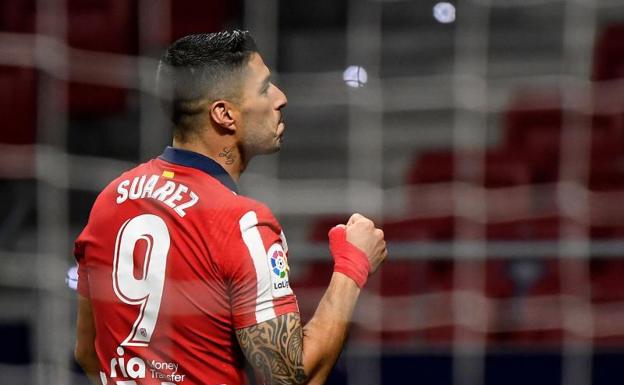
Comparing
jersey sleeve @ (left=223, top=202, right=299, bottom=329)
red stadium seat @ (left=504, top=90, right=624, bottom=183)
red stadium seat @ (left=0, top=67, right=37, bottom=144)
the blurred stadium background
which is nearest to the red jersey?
jersey sleeve @ (left=223, top=202, right=299, bottom=329)

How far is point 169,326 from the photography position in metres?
1.64

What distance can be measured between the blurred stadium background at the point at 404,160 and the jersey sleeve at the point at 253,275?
1.29 m

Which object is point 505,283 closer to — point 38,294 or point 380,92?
point 380,92

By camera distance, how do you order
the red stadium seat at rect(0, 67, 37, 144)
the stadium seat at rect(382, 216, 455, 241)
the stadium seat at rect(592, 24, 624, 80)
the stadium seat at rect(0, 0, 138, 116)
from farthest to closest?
the stadium seat at rect(592, 24, 624, 80), the stadium seat at rect(0, 0, 138, 116), the stadium seat at rect(382, 216, 455, 241), the red stadium seat at rect(0, 67, 37, 144)

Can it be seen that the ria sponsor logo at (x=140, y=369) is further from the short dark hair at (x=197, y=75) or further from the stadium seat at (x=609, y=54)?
the stadium seat at (x=609, y=54)

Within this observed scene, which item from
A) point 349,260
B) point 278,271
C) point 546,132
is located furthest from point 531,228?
point 278,271

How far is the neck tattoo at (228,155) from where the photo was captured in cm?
172

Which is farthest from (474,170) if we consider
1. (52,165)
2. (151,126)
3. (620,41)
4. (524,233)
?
(52,165)

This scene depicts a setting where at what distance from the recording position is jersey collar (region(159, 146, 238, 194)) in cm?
169

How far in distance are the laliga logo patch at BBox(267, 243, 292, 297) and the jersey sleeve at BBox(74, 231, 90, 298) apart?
13.0 inches

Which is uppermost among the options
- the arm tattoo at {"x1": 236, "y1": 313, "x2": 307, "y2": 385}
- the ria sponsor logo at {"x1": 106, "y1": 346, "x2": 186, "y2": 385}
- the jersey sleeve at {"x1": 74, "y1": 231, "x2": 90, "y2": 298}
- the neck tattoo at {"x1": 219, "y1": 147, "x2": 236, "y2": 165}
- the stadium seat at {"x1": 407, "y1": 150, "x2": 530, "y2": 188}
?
the stadium seat at {"x1": 407, "y1": 150, "x2": 530, "y2": 188}

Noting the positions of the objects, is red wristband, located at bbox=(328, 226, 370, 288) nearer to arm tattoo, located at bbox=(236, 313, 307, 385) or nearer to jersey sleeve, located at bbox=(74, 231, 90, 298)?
arm tattoo, located at bbox=(236, 313, 307, 385)

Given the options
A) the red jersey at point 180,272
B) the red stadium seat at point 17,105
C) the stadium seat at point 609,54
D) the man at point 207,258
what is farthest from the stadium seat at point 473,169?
the red jersey at point 180,272

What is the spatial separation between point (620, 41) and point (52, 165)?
2134mm
